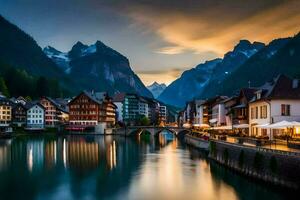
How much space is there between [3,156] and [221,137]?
4100cm

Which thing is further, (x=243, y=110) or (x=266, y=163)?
(x=243, y=110)

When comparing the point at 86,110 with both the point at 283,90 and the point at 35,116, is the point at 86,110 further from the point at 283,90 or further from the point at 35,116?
the point at 283,90

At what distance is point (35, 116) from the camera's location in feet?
623

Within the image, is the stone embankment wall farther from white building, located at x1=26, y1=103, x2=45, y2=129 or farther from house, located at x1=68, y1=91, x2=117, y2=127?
white building, located at x1=26, y1=103, x2=45, y2=129

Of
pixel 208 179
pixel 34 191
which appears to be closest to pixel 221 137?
pixel 208 179

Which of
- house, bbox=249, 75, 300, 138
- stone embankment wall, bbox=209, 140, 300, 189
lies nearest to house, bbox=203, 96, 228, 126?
house, bbox=249, 75, 300, 138

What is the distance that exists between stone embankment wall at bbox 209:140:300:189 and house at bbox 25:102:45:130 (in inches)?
5621

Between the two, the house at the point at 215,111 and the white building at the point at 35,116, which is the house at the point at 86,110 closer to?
the white building at the point at 35,116

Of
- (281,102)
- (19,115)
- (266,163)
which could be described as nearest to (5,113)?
(19,115)

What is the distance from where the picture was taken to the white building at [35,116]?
188 metres

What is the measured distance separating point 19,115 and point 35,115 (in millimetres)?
6825

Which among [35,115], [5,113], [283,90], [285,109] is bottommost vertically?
[35,115]

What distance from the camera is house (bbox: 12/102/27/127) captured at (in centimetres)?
18462

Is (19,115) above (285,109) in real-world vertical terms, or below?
below
